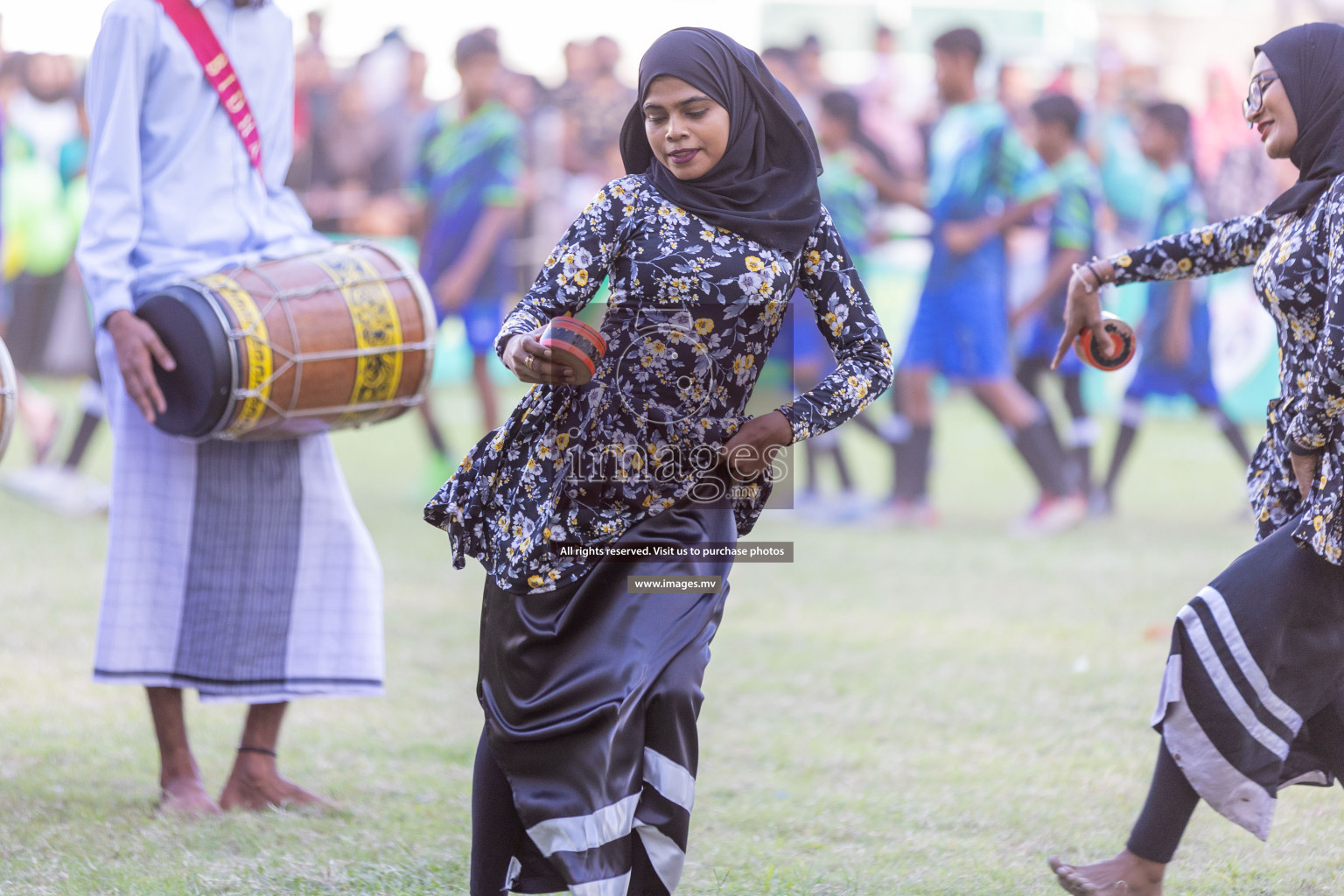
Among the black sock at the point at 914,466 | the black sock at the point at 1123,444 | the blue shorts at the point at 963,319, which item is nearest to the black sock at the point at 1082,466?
the black sock at the point at 1123,444

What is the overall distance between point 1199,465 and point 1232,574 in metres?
8.28

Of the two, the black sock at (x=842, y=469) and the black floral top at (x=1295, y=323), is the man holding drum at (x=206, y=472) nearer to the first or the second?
the black floral top at (x=1295, y=323)

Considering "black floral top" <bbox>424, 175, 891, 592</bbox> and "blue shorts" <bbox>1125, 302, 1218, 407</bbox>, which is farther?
"blue shorts" <bbox>1125, 302, 1218, 407</bbox>

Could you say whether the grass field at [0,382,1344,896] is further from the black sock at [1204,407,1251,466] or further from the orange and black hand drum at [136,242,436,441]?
the black sock at [1204,407,1251,466]

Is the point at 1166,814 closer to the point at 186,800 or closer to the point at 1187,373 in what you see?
the point at 186,800

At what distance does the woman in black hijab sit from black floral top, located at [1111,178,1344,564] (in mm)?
772

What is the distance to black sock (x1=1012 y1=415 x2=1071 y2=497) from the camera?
8141 millimetres

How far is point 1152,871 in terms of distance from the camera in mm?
3016

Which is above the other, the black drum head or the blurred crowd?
→ the blurred crowd

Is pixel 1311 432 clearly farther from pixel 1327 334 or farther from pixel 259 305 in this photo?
pixel 259 305

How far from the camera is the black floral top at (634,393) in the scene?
2.70 meters

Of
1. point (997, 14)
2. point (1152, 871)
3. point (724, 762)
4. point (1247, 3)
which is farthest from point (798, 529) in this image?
point (1247, 3)

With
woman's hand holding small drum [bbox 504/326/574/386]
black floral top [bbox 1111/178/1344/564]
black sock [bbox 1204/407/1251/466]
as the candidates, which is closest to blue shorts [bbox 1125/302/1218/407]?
black sock [bbox 1204/407/1251/466]

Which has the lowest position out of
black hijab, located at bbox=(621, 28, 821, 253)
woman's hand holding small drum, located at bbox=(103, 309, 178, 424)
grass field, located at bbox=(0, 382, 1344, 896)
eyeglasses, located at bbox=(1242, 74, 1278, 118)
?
grass field, located at bbox=(0, 382, 1344, 896)
